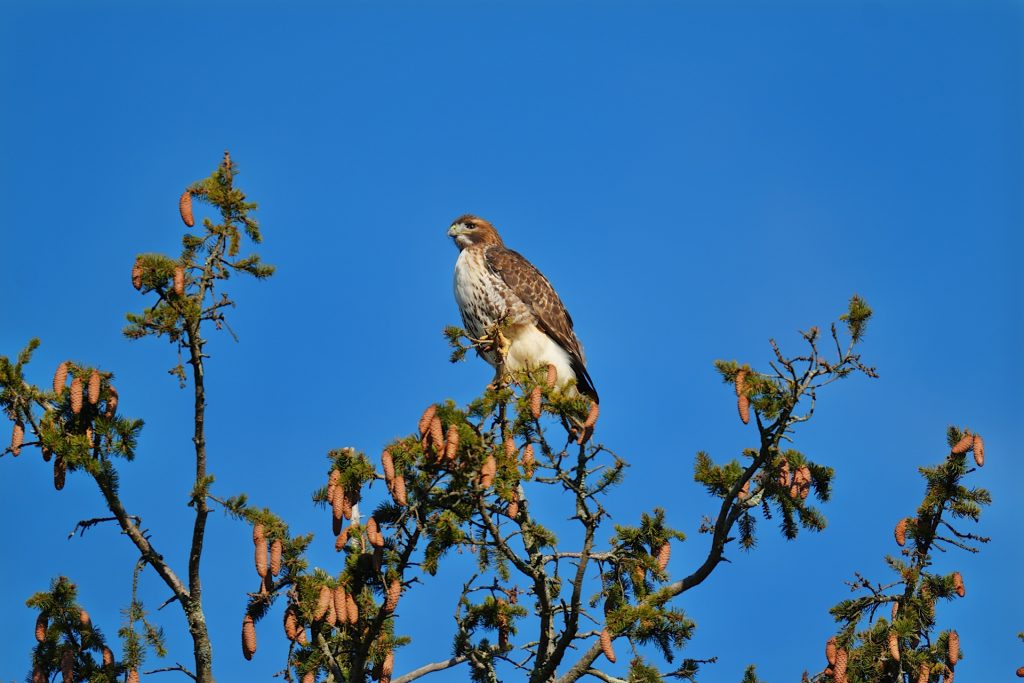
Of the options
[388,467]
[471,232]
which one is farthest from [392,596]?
[471,232]

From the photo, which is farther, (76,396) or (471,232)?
(471,232)

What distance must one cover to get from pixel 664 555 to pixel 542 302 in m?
4.49

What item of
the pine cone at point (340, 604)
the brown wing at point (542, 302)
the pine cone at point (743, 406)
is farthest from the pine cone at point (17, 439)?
the brown wing at point (542, 302)

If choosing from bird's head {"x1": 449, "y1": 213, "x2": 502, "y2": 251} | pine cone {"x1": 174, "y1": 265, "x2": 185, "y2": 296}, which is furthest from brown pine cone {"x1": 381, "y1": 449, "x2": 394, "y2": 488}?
bird's head {"x1": 449, "y1": 213, "x2": 502, "y2": 251}

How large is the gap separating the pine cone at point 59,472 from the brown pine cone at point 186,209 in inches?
52.2

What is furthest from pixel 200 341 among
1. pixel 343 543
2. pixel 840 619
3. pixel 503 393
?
pixel 840 619

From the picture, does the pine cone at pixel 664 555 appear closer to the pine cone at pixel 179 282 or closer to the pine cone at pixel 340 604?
the pine cone at pixel 340 604

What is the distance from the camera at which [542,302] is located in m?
9.94

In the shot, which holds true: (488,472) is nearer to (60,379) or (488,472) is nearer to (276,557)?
(276,557)

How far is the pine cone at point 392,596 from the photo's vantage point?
16.8 feet

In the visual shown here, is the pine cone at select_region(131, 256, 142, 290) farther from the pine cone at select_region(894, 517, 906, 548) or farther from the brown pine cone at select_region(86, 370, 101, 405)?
the pine cone at select_region(894, 517, 906, 548)

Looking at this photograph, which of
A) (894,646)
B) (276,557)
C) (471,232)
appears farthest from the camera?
(471,232)

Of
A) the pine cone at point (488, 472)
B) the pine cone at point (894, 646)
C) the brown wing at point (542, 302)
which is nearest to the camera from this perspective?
the pine cone at point (488, 472)

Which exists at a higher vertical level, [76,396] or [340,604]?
[76,396]
